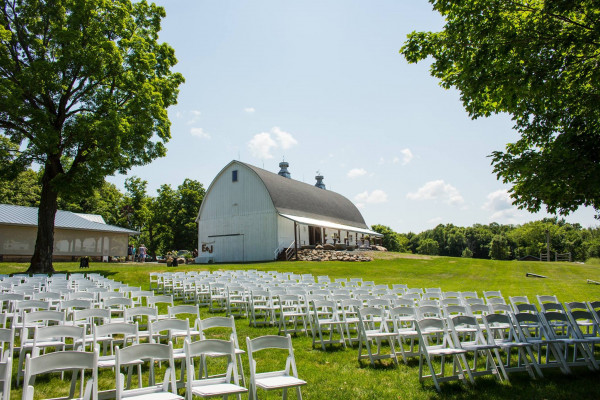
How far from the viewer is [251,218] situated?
36.5m

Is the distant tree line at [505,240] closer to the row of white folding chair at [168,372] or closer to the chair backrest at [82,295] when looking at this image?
the chair backrest at [82,295]

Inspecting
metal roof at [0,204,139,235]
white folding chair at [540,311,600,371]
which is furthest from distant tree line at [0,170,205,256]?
white folding chair at [540,311,600,371]

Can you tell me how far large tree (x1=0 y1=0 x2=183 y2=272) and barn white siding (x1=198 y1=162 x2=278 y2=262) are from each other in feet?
53.4

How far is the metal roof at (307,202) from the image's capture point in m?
37.3

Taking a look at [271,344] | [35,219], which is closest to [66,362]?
[271,344]

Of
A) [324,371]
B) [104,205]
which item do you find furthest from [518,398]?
[104,205]

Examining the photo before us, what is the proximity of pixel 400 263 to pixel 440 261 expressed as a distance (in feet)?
14.4

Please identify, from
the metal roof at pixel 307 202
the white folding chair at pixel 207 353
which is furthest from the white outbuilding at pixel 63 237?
the white folding chair at pixel 207 353

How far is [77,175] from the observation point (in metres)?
18.3

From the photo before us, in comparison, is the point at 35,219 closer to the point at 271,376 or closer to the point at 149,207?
the point at 149,207

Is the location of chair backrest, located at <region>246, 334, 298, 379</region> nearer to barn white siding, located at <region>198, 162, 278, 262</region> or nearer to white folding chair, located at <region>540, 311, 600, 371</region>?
white folding chair, located at <region>540, 311, 600, 371</region>

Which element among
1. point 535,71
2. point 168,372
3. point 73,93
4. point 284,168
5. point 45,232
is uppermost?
point 284,168

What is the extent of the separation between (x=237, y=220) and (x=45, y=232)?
1962 centimetres

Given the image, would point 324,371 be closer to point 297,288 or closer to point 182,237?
point 297,288
